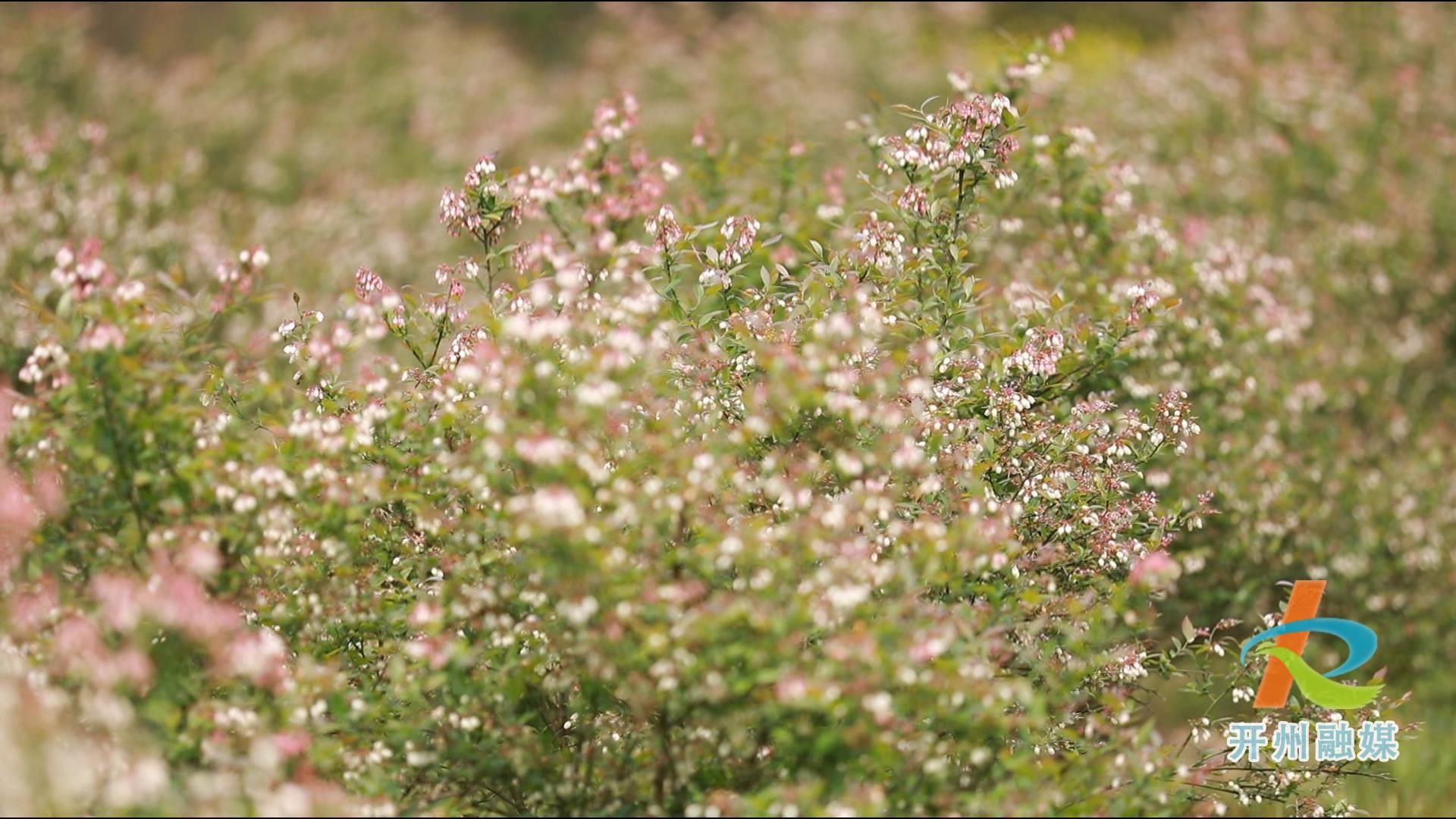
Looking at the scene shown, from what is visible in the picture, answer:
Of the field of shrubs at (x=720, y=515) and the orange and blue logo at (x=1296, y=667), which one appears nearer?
the field of shrubs at (x=720, y=515)

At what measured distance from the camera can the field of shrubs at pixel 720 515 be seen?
3.32 metres

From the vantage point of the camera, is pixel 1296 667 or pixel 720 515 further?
pixel 1296 667

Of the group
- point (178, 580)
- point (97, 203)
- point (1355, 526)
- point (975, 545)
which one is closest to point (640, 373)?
point (975, 545)

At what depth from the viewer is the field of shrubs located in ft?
10.9

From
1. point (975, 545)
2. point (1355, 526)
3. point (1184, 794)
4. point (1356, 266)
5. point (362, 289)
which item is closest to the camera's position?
point (975, 545)

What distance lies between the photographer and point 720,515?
150 inches

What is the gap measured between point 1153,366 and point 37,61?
12.7 m

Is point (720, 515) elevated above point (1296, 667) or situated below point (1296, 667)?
below

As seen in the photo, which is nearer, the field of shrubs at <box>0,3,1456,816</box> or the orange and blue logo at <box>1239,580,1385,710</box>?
the field of shrubs at <box>0,3,1456,816</box>

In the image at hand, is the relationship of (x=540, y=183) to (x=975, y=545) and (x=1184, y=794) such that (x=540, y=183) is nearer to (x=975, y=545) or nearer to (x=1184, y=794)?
(x=975, y=545)

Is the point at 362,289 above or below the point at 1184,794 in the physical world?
above

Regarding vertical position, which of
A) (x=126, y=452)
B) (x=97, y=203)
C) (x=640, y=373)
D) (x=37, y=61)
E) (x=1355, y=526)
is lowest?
(x=126, y=452)

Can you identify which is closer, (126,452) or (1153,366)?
(126,452)

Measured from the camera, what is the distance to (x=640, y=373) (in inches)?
143
